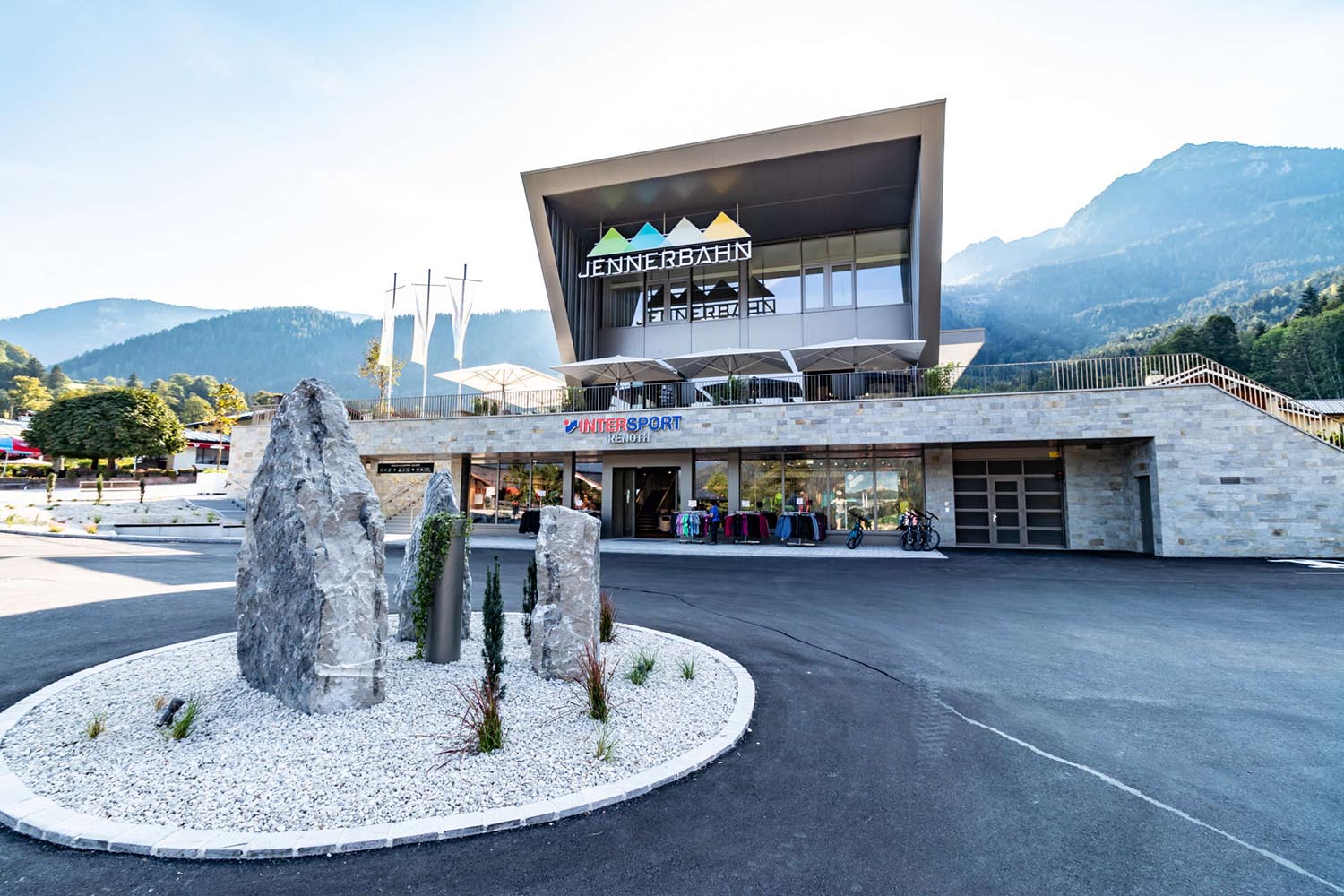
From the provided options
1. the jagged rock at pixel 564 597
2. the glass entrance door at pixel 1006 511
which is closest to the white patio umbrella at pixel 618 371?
the glass entrance door at pixel 1006 511

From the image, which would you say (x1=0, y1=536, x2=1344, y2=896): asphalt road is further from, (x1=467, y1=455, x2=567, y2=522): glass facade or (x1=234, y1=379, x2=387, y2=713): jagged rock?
(x1=467, y1=455, x2=567, y2=522): glass facade

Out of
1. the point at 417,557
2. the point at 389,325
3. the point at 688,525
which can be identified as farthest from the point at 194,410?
the point at 417,557

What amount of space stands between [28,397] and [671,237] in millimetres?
99555

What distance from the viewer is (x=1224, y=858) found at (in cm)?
290

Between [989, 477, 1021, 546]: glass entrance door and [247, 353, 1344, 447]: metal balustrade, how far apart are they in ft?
13.5

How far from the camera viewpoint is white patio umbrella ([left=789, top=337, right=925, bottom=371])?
62.0 feet

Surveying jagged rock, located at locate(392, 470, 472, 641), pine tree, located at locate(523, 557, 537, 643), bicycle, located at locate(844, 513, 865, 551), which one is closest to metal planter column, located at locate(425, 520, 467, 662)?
jagged rock, located at locate(392, 470, 472, 641)

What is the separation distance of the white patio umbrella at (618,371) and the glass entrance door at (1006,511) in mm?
12727

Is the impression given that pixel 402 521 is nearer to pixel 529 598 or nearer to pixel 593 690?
pixel 529 598

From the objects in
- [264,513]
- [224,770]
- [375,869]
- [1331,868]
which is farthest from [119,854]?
[1331,868]

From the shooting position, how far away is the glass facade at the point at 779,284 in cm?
2519

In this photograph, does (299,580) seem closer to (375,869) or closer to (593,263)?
(375,869)

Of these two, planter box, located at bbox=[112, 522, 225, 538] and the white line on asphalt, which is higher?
the white line on asphalt

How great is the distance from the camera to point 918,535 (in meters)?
19.4
